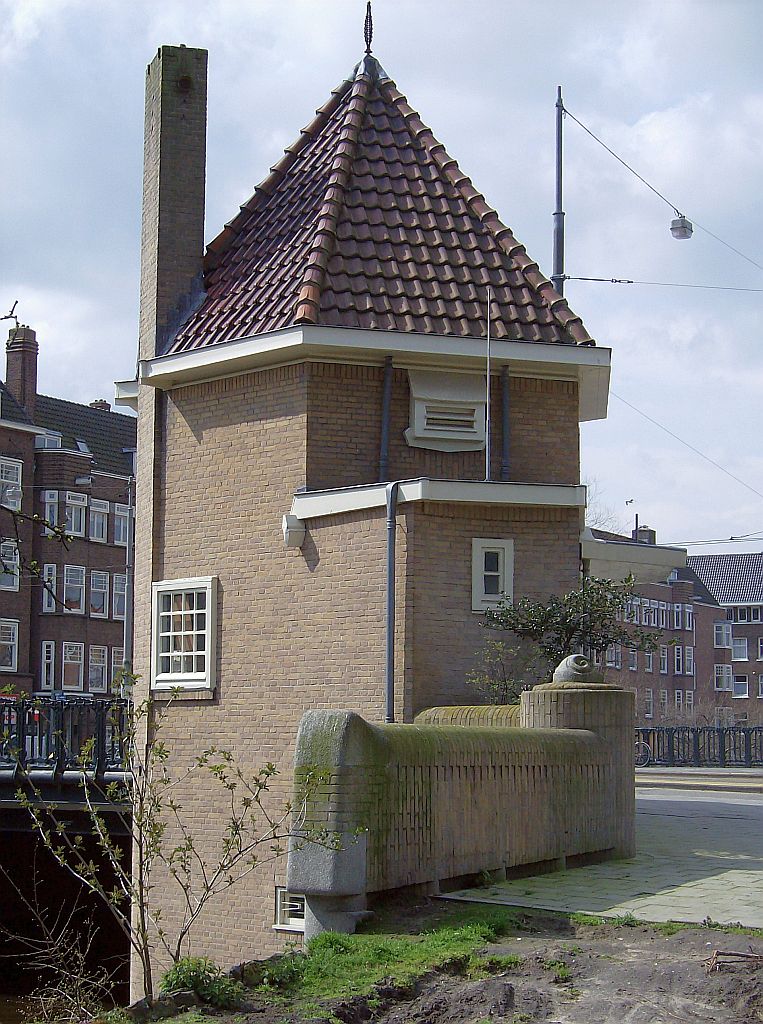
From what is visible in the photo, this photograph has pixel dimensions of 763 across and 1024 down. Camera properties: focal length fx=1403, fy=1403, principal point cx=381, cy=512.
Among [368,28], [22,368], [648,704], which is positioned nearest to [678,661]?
[648,704]

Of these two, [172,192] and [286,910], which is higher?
[172,192]

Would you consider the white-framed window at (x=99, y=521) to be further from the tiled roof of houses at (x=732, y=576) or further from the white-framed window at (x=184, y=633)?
the tiled roof of houses at (x=732, y=576)

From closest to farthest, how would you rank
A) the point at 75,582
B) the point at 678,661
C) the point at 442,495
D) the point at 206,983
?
1. the point at 206,983
2. the point at 442,495
3. the point at 75,582
4. the point at 678,661

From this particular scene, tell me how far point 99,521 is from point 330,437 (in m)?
46.3

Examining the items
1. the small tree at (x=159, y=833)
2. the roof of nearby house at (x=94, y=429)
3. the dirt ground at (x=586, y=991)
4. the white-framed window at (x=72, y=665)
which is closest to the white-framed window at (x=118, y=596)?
the white-framed window at (x=72, y=665)

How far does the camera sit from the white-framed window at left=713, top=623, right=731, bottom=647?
101125 mm

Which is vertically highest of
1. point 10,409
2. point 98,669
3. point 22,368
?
point 22,368

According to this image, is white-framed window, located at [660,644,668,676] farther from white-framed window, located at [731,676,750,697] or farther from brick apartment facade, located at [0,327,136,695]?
brick apartment facade, located at [0,327,136,695]

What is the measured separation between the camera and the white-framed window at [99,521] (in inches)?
2426

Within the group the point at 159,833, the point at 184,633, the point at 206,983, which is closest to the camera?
the point at 206,983

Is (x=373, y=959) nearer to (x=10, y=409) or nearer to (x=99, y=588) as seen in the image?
(x=10, y=409)

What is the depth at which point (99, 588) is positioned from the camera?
6147cm

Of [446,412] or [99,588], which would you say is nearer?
[446,412]

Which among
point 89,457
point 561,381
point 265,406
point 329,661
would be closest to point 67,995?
point 329,661
